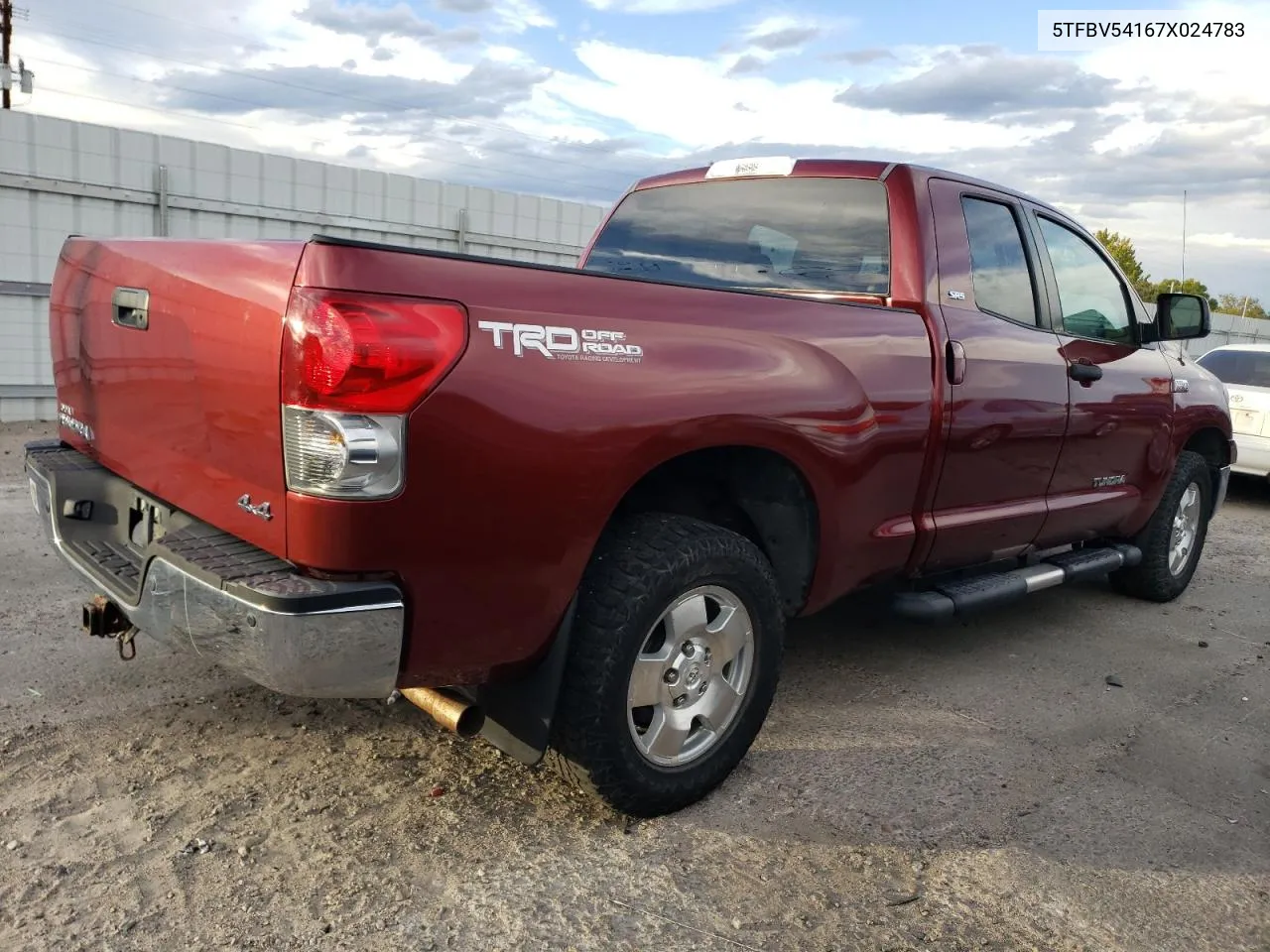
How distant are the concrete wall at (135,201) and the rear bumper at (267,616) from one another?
6.26 metres

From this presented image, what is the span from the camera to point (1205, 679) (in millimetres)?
4527

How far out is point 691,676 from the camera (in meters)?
2.94

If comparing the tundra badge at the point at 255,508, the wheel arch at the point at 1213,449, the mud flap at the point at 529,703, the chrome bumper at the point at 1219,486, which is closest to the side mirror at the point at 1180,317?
the wheel arch at the point at 1213,449

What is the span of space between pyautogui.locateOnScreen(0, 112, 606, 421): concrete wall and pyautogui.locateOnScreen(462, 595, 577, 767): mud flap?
6.40 meters

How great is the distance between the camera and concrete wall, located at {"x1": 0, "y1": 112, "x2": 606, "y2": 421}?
350 inches

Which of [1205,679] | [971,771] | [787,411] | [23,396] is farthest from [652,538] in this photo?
[23,396]

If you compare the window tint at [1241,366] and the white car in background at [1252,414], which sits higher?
the window tint at [1241,366]

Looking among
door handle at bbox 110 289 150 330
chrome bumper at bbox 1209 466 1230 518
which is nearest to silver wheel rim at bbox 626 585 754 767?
door handle at bbox 110 289 150 330

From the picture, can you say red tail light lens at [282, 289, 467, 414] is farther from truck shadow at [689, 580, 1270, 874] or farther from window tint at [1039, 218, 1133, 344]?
window tint at [1039, 218, 1133, 344]

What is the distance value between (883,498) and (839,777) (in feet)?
3.00

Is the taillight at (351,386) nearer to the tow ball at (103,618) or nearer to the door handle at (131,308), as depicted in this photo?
the door handle at (131,308)

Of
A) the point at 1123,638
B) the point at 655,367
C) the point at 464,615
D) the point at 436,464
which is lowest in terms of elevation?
the point at 1123,638

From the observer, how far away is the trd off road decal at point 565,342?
7.66 ft

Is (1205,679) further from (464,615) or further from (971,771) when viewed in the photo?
(464,615)
